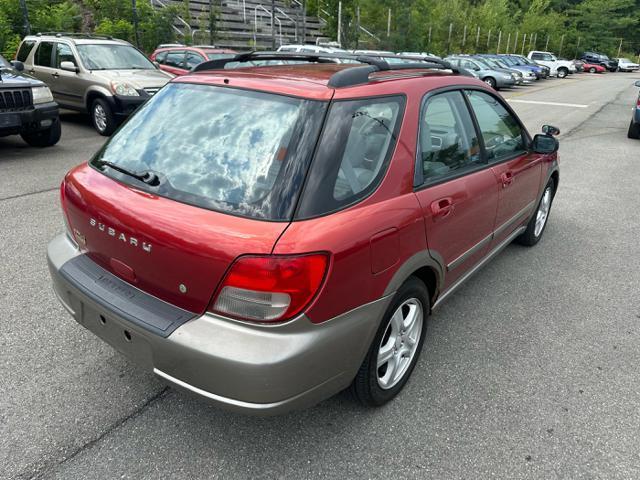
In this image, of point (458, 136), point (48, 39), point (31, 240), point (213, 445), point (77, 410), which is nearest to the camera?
point (213, 445)

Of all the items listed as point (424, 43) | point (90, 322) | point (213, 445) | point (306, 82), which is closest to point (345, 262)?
point (306, 82)

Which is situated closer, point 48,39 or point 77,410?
point 77,410

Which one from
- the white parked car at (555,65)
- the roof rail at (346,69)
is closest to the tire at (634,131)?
the roof rail at (346,69)

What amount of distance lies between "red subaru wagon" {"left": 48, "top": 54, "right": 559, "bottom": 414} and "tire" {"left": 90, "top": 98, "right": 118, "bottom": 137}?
7.19 meters

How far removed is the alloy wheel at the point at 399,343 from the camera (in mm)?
2568

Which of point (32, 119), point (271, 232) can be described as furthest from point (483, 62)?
point (271, 232)

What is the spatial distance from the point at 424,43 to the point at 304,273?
35439 millimetres

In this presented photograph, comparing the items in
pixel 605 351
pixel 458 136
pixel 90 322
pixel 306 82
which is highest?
pixel 306 82

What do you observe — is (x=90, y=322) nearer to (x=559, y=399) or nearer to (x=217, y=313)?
(x=217, y=313)

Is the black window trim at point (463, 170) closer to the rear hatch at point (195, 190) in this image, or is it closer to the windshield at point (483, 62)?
the rear hatch at point (195, 190)

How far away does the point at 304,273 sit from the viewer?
6.37 feet

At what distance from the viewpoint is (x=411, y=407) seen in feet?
8.77

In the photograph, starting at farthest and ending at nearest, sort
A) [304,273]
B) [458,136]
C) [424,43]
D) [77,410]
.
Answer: [424,43] → [458,136] → [77,410] → [304,273]

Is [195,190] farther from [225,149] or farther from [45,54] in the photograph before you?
[45,54]
